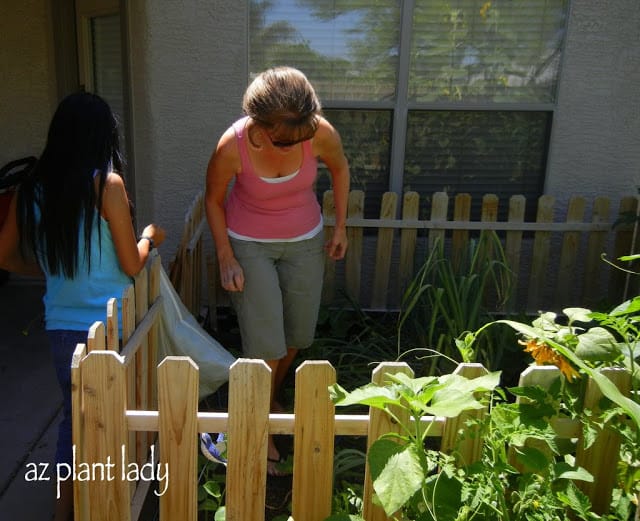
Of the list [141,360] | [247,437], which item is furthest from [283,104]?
[247,437]

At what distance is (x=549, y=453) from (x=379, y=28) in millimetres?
3081

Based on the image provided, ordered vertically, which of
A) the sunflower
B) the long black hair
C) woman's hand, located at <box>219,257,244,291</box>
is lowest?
woman's hand, located at <box>219,257,244,291</box>

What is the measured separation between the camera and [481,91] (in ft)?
14.0

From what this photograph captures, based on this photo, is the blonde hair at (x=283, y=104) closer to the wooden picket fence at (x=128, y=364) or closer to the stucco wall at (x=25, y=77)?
the wooden picket fence at (x=128, y=364)

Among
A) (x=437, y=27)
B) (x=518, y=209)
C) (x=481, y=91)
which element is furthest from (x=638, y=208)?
(x=437, y=27)

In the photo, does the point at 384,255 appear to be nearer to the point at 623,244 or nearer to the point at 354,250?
the point at 354,250

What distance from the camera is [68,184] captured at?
7.02 feet

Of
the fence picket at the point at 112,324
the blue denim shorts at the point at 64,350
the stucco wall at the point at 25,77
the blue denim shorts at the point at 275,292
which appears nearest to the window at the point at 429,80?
the blue denim shorts at the point at 275,292

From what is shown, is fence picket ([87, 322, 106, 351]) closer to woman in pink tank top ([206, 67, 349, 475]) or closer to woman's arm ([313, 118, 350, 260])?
woman in pink tank top ([206, 67, 349, 475])

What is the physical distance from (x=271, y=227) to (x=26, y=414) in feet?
5.24

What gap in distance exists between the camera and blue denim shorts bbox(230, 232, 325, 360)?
2703 millimetres

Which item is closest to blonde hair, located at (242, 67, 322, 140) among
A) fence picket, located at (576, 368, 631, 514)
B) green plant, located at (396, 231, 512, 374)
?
green plant, located at (396, 231, 512, 374)

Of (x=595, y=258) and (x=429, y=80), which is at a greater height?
(x=429, y=80)

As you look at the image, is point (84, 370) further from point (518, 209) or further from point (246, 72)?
point (518, 209)
